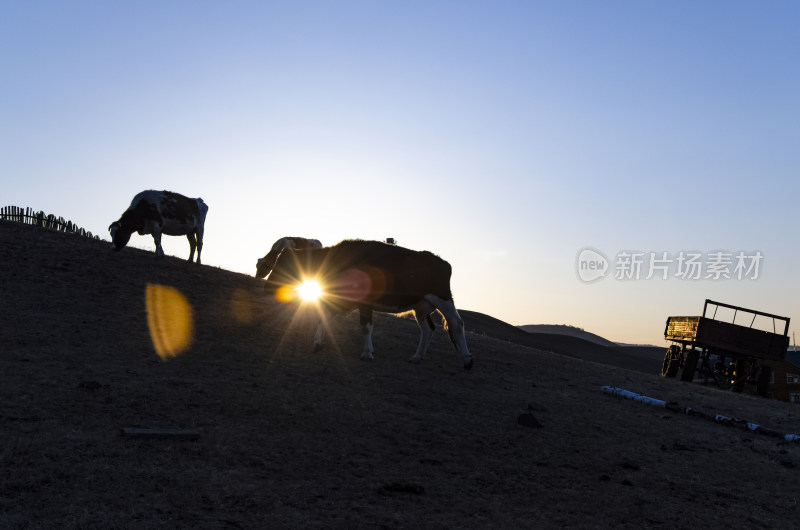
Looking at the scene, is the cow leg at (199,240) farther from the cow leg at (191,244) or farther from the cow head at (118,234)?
the cow head at (118,234)

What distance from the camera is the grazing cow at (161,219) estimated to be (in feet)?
70.4

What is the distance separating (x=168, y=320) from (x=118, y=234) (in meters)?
8.18

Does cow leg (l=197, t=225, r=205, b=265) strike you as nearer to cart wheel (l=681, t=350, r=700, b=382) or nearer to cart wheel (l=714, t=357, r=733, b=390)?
cart wheel (l=681, t=350, r=700, b=382)

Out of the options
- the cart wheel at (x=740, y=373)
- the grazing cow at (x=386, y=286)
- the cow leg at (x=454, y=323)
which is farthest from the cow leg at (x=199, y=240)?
the cart wheel at (x=740, y=373)

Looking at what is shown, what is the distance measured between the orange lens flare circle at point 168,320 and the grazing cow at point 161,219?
492cm

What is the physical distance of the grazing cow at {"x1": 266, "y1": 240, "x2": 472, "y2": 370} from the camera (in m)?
14.2

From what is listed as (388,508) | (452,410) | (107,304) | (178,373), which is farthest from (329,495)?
(107,304)

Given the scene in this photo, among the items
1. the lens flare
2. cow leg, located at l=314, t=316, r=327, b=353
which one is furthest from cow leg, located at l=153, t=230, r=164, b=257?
cow leg, located at l=314, t=316, r=327, b=353

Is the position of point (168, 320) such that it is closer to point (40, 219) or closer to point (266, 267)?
point (266, 267)

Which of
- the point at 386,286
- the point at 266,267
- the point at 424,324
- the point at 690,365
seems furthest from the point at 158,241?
the point at 690,365

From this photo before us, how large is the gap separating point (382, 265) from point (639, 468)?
7327 millimetres

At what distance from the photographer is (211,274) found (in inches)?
819

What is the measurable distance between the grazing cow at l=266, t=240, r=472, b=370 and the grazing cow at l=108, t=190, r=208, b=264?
975 centimetres

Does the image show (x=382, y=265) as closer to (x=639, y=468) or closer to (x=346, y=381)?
(x=346, y=381)
